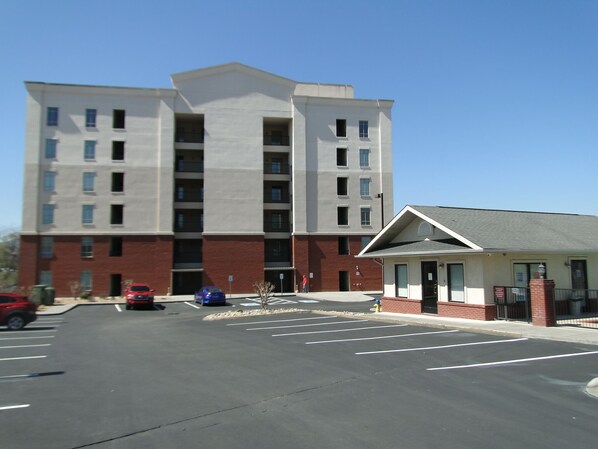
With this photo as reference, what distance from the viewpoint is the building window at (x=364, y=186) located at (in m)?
51.0

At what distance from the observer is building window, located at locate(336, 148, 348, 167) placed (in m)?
51.4

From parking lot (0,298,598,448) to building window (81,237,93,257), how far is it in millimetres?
31775

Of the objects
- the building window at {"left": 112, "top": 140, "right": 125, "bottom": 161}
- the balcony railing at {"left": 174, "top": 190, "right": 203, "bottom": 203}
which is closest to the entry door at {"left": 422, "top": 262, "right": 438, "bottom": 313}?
the balcony railing at {"left": 174, "top": 190, "right": 203, "bottom": 203}

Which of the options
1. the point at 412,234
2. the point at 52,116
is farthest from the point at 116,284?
the point at 412,234

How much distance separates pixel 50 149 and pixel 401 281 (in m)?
38.7

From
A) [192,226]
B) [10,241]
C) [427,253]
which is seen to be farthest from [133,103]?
[427,253]

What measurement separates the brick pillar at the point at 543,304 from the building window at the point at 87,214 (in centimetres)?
4099

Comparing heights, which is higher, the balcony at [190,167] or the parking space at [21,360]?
the balcony at [190,167]

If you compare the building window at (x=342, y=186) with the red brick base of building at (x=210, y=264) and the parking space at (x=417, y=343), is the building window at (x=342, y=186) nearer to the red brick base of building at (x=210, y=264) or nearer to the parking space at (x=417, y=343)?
the red brick base of building at (x=210, y=264)

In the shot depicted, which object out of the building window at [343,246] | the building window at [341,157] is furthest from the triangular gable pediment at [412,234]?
the building window at [341,157]

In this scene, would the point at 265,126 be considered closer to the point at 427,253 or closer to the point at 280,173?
the point at 280,173

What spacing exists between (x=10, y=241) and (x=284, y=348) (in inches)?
2598

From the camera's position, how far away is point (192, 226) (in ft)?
159

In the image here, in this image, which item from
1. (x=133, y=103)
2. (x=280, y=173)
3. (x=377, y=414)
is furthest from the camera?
(x=280, y=173)
